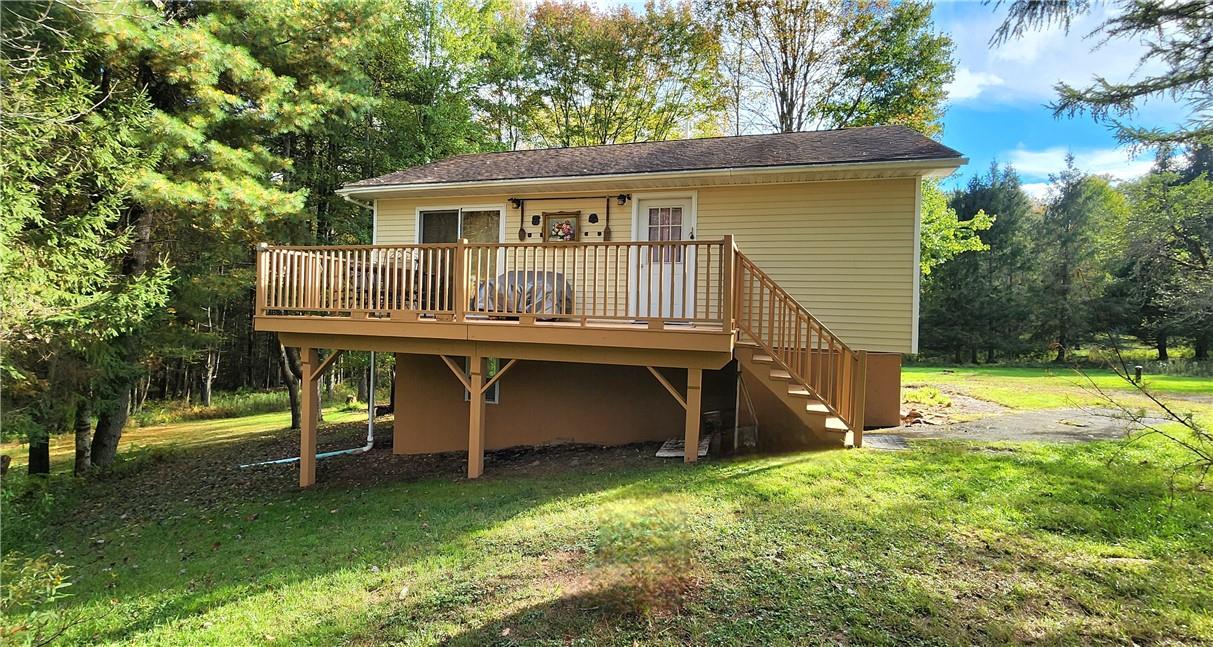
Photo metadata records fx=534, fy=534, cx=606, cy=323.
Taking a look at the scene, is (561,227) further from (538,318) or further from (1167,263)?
(1167,263)

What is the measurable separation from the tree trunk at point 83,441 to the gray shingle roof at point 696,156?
7.37m

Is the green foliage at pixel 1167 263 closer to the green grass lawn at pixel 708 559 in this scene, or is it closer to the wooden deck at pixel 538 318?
the green grass lawn at pixel 708 559

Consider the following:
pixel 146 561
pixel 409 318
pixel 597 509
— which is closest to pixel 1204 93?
pixel 597 509

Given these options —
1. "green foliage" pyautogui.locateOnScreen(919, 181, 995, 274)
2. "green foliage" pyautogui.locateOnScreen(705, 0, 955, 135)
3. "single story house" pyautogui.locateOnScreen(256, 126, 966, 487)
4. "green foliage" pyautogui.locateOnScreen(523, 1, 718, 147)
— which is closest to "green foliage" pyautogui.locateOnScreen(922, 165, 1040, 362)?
"green foliage" pyautogui.locateOnScreen(919, 181, 995, 274)

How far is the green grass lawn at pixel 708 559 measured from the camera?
10.6 feet

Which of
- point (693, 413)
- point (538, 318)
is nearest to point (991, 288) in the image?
point (693, 413)

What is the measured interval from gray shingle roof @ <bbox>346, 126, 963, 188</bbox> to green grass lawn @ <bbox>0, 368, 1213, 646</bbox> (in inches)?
159

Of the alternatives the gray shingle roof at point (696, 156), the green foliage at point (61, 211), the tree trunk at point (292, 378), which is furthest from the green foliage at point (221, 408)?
the gray shingle roof at point (696, 156)

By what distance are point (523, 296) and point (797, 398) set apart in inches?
141

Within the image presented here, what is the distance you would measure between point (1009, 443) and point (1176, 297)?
33.7 ft

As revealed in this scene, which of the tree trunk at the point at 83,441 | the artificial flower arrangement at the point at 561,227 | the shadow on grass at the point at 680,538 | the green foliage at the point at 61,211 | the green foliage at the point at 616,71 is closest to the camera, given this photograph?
the shadow on grass at the point at 680,538

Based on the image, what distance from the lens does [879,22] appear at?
18.3 m

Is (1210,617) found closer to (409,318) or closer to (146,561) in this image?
(409,318)

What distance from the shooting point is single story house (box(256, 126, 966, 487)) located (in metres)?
6.48
